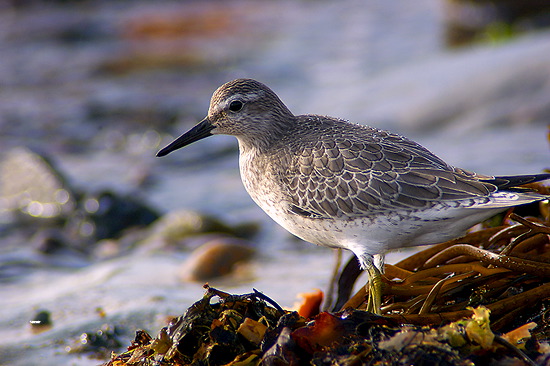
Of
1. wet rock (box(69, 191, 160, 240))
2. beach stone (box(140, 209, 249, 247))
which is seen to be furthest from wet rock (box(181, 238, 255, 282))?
wet rock (box(69, 191, 160, 240))

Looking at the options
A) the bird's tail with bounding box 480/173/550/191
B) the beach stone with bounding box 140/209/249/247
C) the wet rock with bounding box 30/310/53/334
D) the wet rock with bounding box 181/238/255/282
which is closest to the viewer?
the bird's tail with bounding box 480/173/550/191

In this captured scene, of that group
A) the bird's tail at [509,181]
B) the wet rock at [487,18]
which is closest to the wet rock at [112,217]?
the bird's tail at [509,181]

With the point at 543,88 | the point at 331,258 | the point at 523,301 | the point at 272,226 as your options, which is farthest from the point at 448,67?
the point at 523,301

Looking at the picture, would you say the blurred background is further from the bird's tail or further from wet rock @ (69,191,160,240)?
the bird's tail

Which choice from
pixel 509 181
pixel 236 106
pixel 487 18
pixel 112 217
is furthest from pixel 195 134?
pixel 487 18

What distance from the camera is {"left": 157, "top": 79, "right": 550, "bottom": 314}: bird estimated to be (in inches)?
141

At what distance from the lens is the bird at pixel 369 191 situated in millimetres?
3588

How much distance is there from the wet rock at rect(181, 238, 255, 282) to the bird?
1809mm

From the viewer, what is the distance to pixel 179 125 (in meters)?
11.2

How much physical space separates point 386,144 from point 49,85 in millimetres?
10399

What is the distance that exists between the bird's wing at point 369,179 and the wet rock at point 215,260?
6.94 ft

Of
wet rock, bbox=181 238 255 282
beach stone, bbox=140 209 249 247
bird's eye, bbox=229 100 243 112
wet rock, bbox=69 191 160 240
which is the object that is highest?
wet rock, bbox=69 191 160 240

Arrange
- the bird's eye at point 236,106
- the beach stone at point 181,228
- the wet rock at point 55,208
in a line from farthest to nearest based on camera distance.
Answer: the wet rock at point 55,208 < the beach stone at point 181,228 < the bird's eye at point 236,106

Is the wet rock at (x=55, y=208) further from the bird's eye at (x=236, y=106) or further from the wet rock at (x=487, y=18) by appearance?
the wet rock at (x=487, y=18)
